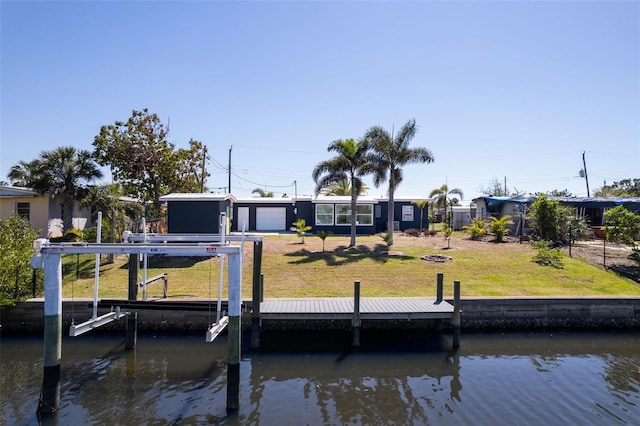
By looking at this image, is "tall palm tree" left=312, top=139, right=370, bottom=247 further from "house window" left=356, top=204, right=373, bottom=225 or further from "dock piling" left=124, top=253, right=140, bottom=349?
"dock piling" left=124, top=253, right=140, bottom=349

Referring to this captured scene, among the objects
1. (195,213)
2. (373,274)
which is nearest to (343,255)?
(373,274)

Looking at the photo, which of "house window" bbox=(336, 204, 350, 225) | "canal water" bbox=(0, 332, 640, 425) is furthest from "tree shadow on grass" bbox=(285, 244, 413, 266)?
"house window" bbox=(336, 204, 350, 225)

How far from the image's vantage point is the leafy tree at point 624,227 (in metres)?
15.8

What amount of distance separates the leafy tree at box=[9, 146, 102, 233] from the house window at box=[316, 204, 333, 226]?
44.3 feet

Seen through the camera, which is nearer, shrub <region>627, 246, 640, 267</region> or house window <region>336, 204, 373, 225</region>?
shrub <region>627, 246, 640, 267</region>

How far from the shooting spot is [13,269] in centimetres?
1055

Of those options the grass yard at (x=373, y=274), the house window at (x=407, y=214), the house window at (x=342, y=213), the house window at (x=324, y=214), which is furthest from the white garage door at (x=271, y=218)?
the grass yard at (x=373, y=274)

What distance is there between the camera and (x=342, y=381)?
27.0 ft

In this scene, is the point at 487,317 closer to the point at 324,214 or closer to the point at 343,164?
the point at 343,164

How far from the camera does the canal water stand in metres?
6.92

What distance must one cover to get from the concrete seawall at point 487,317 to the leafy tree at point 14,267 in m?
0.41

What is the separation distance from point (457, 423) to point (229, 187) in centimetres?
3713

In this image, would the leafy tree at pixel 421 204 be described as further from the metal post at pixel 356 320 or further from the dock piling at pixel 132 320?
the dock piling at pixel 132 320

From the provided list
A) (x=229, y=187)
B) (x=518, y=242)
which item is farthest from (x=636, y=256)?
(x=229, y=187)
